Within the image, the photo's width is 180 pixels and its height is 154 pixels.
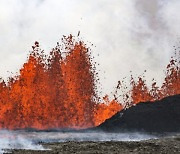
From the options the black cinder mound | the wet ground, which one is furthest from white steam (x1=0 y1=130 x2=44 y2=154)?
the black cinder mound

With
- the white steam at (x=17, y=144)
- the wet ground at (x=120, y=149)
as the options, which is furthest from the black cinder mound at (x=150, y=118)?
the wet ground at (x=120, y=149)

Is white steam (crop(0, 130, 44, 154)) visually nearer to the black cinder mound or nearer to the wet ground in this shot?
the wet ground

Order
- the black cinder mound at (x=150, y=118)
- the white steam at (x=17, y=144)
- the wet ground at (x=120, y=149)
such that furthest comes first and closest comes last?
the black cinder mound at (x=150, y=118), the white steam at (x=17, y=144), the wet ground at (x=120, y=149)

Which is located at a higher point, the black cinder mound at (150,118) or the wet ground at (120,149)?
the black cinder mound at (150,118)

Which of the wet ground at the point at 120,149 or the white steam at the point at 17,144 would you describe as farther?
the white steam at the point at 17,144

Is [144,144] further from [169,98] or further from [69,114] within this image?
[69,114]

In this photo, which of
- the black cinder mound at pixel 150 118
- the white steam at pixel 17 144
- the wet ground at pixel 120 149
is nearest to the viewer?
the wet ground at pixel 120 149

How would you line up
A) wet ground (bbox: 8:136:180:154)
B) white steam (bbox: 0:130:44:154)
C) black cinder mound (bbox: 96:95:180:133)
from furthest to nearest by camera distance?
black cinder mound (bbox: 96:95:180:133) → white steam (bbox: 0:130:44:154) → wet ground (bbox: 8:136:180:154)

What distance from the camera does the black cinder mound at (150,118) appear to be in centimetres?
4619

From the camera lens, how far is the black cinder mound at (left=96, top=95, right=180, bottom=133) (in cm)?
4619

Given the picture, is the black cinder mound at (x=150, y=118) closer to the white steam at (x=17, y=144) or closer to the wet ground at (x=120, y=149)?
the white steam at (x=17, y=144)

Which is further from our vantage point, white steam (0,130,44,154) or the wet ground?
white steam (0,130,44,154)

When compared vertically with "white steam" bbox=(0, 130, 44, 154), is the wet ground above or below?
below

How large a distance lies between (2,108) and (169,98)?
3689cm
